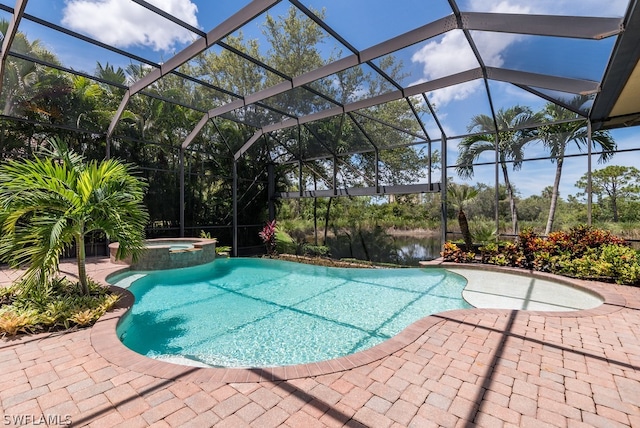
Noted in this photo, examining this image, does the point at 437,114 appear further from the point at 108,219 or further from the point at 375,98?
the point at 108,219

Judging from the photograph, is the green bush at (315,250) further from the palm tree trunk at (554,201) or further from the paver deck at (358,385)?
the paver deck at (358,385)

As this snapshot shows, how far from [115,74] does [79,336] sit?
799cm

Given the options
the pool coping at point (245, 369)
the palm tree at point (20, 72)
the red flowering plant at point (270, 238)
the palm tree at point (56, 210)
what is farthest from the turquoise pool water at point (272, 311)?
the palm tree at point (20, 72)

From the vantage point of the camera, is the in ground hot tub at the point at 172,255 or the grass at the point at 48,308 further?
the in ground hot tub at the point at 172,255

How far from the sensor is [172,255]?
8852 mm

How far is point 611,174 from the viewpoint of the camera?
44.8 ft

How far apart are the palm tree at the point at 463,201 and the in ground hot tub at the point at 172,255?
7.88 metres

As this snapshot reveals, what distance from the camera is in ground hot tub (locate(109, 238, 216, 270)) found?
8.53m

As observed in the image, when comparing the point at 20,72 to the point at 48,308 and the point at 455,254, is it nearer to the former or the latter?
the point at 48,308

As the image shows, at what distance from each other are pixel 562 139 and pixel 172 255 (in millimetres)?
11660

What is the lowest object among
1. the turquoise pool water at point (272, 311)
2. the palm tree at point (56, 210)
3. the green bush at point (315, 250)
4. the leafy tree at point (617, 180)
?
the turquoise pool water at point (272, 311)

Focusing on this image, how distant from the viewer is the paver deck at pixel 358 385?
219 centimetres

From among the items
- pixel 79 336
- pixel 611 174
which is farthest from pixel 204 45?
pixel 611 174

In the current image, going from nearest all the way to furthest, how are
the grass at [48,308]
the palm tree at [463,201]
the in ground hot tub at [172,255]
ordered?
the grass at [48,308]
the in ground hot tub at [172,255]
the palm tree at [463,201]
